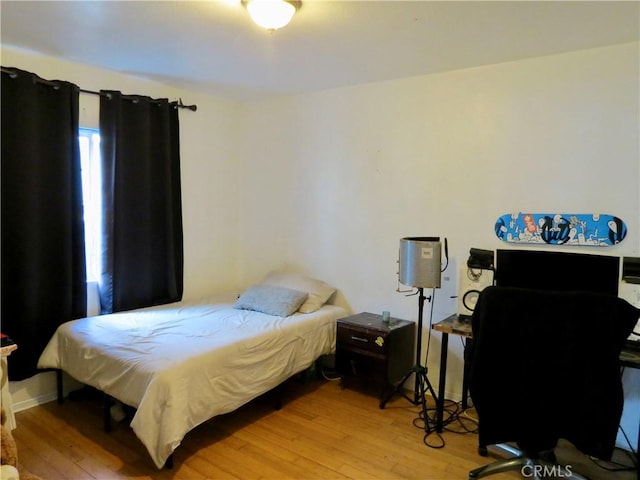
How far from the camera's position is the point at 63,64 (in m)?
2.89

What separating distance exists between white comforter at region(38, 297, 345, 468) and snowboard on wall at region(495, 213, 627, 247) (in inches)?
57.3

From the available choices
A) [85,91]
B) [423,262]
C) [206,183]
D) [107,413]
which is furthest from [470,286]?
[85,91]

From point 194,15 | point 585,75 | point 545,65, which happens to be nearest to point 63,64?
point 194,15

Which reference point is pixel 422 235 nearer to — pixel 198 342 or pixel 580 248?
pixel 580 248

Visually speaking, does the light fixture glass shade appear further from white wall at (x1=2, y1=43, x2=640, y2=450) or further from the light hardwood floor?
the light hardwood floor

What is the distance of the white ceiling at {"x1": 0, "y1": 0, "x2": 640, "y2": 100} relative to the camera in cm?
206

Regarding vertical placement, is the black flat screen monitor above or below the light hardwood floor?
above

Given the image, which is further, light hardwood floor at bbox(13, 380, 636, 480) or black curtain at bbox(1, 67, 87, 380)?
black curtain at bbox(1, 67, 87, 380)

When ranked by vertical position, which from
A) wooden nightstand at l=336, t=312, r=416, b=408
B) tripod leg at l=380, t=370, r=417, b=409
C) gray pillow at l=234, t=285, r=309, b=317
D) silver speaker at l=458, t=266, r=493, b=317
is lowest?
tripod leg at l=380, t=370, r=417, b=409

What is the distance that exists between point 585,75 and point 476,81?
0.64 meters

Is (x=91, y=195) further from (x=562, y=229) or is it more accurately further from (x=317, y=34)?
(x=562, y=229)

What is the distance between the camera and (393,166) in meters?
3.28

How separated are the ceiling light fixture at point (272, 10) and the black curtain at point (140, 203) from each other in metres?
1.61

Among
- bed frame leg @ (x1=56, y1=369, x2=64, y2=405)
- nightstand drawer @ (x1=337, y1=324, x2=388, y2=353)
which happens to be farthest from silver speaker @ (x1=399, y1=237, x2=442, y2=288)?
bed frame leg @ (x1=56, y1=369, x2=64, y2=405)
